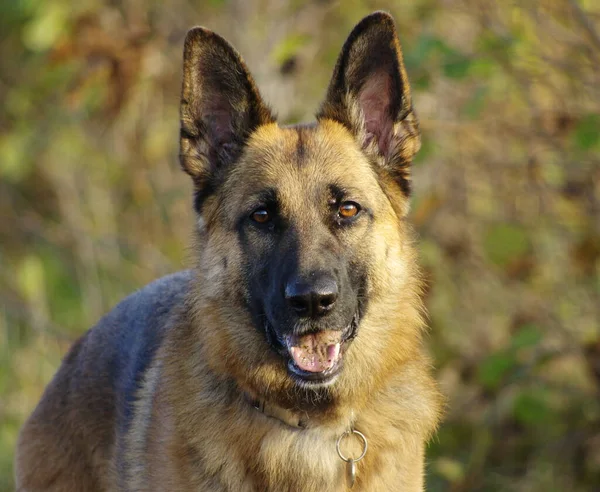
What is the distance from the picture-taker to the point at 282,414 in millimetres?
3535

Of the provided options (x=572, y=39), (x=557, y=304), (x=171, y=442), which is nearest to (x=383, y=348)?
(x=171, y=442)

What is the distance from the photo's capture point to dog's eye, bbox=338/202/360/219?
362 cm

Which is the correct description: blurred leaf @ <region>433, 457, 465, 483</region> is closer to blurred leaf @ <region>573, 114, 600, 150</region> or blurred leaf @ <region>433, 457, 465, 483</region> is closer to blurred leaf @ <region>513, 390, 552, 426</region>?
blurred leaf @ <region>513, 390, 552, 426</region>

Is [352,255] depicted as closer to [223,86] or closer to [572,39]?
[223,86]

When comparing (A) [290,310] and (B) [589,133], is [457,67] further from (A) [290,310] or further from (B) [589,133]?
(A) [290,310]

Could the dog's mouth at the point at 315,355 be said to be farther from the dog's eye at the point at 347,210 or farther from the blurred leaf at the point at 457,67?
the blurred leaf at the point at 457,67

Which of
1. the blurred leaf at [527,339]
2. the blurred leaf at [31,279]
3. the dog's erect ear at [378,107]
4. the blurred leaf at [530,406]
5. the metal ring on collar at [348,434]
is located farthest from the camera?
the blurred leaf at [31,279]

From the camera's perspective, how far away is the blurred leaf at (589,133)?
202 inches

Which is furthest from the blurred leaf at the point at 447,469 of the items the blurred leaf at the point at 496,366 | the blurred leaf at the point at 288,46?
the blurred leaf at the point at 288,46

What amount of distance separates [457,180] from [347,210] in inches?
141

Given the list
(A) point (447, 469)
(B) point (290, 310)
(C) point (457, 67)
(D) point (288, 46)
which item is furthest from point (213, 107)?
(A) point (447, 469)

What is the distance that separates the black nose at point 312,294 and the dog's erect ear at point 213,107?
84 cm

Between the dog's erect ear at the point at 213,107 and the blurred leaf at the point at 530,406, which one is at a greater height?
the dog's erect ear at the point at 213,107

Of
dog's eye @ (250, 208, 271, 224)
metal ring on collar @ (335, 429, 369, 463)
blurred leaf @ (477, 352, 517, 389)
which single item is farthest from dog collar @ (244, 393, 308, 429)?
blurred leaf @ (477, 352, 517, 389)
